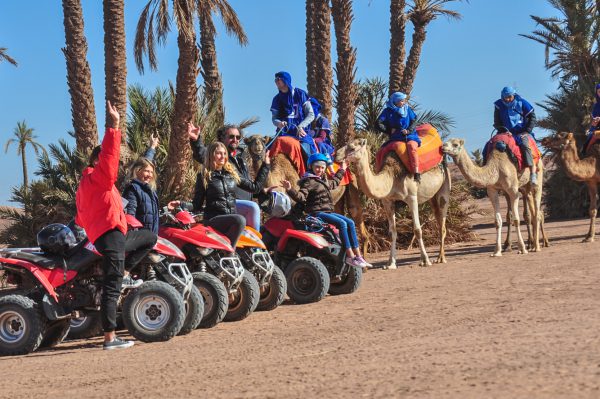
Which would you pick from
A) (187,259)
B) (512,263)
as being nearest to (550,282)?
(512,263)

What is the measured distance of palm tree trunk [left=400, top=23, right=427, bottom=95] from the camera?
26.7 m

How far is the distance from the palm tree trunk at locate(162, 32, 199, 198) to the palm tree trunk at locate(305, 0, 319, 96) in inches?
A: 174

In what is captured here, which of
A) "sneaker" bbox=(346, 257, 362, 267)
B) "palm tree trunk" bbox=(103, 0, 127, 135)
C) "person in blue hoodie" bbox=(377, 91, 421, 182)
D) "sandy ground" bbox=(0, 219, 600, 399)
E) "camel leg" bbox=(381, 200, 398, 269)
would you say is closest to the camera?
"sandy ground" bbox=(0, 219, 600, 399)

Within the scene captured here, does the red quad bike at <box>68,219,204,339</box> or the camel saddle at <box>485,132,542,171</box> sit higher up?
the camel saddle at <box>485,132,542,171</box>

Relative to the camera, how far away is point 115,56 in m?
17.3

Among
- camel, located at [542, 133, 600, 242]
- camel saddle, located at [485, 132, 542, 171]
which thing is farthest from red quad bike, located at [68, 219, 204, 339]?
camel, located at [542, 133, 600, 242]

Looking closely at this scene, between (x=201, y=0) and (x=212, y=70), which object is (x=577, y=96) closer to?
(x=212, y=70)

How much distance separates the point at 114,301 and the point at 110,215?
2.48 feet

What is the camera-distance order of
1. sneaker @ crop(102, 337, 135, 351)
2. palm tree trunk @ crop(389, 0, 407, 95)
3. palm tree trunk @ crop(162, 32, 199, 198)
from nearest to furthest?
sneaker @ crop(102, 337, 135, 351)
palm tree trunk @ crop(162, 32, 199, 198)
palm tree trunk @ crop(389, 0, 407, 95)

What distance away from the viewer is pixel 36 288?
8.02 meters

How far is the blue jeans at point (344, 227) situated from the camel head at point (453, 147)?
508 cm

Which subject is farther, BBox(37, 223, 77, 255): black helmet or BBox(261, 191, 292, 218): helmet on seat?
BBox(261, 191, 292, 218): helmet on seat

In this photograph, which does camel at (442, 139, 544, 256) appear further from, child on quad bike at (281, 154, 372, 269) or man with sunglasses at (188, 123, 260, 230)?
man with sunglasses at (188, 123, 260, 230)

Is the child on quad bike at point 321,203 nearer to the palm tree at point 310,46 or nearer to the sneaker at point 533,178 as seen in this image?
the sneaker at point 533,178
